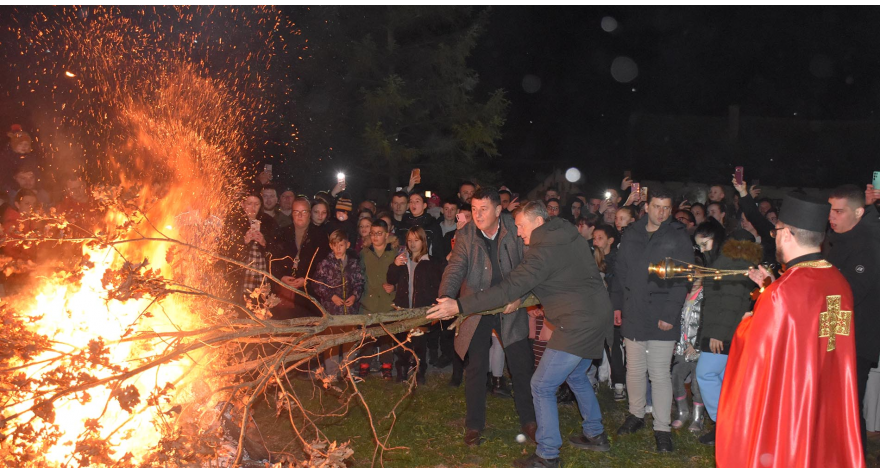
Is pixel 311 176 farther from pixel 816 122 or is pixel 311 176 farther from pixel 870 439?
pixel 816 122

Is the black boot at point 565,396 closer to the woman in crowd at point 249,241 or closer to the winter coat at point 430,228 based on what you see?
the winter coat at point 430,228

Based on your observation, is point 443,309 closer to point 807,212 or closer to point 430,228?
point 807,212

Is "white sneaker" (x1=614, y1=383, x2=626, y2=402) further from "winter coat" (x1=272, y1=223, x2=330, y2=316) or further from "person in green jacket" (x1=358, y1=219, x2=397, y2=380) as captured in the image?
"winter coat" (x1=272, y1=223, x2=330, y2=316)

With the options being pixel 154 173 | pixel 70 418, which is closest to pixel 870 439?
pixel 70 418

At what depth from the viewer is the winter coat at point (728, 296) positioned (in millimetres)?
6469

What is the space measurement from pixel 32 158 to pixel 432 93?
1599 cm

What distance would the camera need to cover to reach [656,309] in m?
6.41

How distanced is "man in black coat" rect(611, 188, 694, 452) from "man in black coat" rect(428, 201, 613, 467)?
0.76 meters

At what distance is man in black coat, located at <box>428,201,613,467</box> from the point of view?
5578 millimetres

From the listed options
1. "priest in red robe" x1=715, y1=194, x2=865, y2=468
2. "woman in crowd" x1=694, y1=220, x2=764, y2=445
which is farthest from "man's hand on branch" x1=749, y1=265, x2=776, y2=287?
"woman in crowd" x1=694, y1=220, x2=764, y2=445

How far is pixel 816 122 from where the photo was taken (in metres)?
35.2

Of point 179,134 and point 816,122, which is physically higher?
point 816,122

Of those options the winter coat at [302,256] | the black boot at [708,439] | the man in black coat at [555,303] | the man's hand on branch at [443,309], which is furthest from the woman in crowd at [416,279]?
the black boot at [708,439]

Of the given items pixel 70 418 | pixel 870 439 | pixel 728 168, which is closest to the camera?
pixel 70 418
